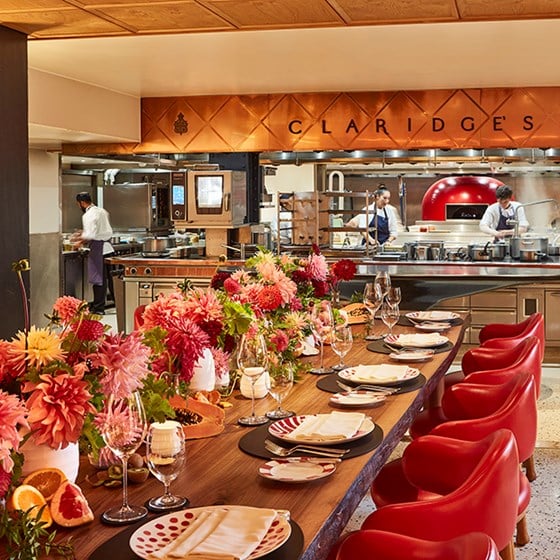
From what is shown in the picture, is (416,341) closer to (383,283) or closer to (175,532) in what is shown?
(383,283)

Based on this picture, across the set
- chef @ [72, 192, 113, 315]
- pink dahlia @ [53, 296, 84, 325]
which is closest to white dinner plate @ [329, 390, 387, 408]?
pink dahlia @ [53, 296, 84, 325]

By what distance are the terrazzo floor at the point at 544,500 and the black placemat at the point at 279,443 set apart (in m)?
1.56

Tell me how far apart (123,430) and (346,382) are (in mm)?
1546

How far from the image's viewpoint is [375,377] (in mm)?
3238

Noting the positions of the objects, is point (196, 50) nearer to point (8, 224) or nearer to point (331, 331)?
point (8, 224)

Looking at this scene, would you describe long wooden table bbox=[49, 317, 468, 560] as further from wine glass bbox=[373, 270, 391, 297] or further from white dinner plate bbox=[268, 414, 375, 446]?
wine glass bbox=[373, 270, 391, 297]

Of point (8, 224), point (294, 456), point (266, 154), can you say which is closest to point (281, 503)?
point (294, 456)

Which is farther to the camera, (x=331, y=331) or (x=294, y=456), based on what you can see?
(x=331, y=331)

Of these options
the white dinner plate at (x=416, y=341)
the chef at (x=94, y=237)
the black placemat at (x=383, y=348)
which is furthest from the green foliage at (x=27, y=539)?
the chef at (x=94, y=237)

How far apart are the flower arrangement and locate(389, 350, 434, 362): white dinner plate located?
1940mm

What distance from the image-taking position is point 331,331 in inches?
134

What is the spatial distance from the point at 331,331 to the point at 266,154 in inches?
272

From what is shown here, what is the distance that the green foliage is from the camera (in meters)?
1.59

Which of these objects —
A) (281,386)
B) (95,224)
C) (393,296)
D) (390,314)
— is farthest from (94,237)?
(281,386)
